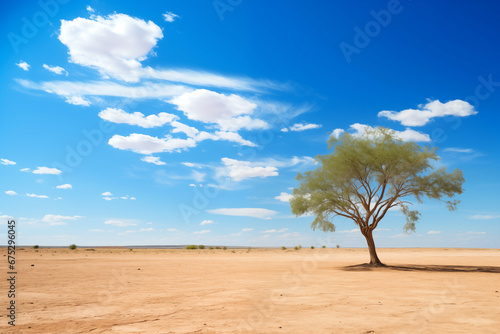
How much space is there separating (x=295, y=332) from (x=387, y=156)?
2387 cm

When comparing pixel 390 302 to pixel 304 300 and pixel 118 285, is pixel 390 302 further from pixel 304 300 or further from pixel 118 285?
pixel 118 285

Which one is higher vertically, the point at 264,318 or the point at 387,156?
the point at 387,156

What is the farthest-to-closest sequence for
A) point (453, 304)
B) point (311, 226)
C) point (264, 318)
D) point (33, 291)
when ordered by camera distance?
point (311, 226), point (33, 291), point (453, 304), point (264, 318)

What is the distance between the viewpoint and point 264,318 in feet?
31.1

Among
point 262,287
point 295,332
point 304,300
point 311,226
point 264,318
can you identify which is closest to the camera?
point 295,332

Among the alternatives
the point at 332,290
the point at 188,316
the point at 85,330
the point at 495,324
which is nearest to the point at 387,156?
the point at 332,290

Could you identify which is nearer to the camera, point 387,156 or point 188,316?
point 188,316

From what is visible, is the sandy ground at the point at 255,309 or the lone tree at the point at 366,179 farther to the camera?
the lone tree at the point at 366,179

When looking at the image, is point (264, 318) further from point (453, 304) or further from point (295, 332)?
point (453, 304)

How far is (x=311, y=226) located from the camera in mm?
31969

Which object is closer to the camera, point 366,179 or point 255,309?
point 255,309

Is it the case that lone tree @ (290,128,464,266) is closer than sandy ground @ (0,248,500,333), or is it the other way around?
sandy ground @ (0,248,500,333)

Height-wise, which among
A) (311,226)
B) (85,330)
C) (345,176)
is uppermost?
(345,176)

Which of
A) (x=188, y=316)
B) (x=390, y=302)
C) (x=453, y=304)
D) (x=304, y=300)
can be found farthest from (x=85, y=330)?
(x=453, y=304)
